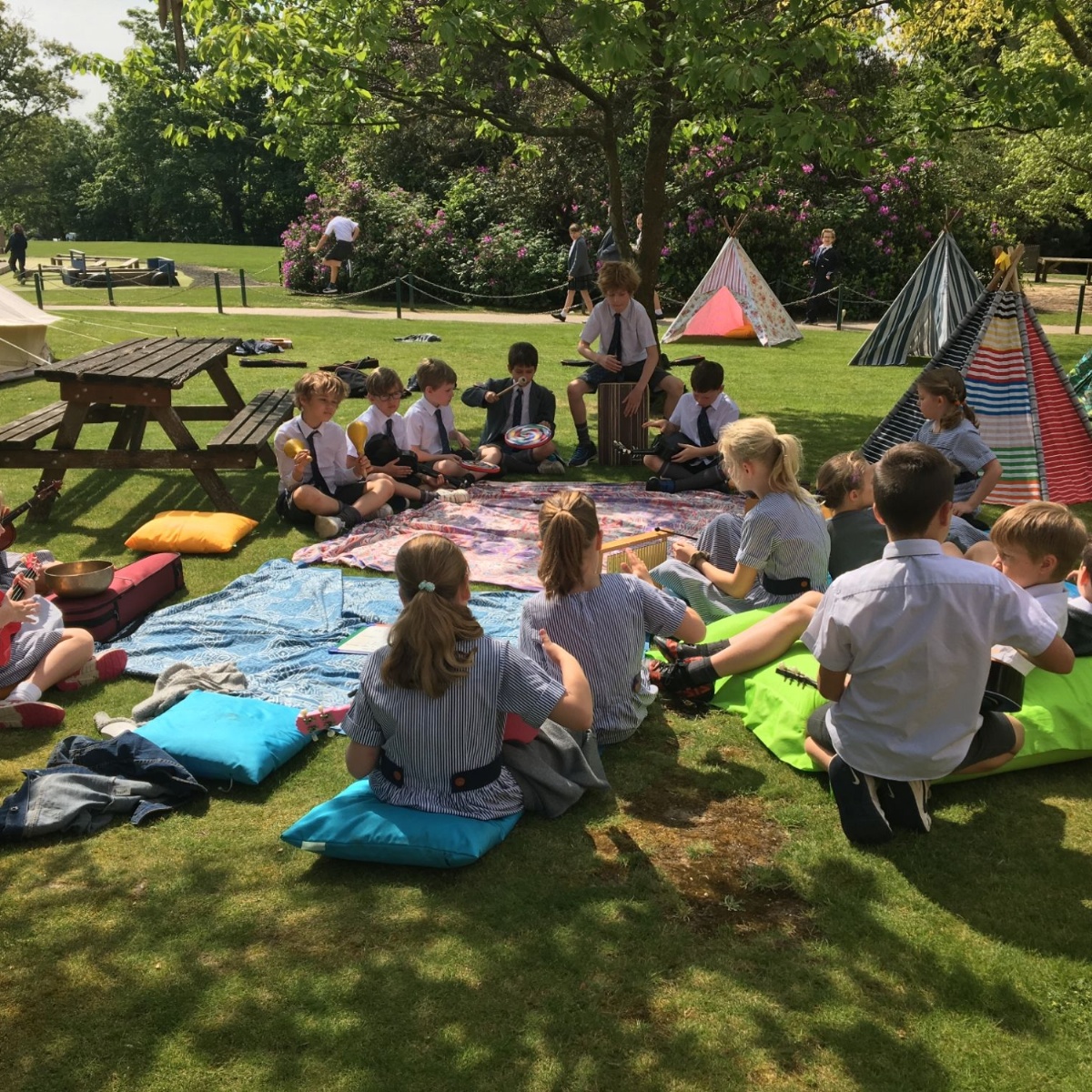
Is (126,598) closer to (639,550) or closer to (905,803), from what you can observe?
(639,550)

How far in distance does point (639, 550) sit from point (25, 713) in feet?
11.5

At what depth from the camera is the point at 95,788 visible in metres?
4.37

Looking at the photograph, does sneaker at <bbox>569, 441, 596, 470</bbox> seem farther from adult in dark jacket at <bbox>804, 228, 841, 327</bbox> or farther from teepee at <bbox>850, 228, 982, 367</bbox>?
adult in dark jacket at <bbox>804, 228, 841, 327</bbox>

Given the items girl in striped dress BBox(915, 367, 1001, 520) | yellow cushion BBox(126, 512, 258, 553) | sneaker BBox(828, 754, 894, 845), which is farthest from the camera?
yellow cushion BBox(126, 512, 258, 553)

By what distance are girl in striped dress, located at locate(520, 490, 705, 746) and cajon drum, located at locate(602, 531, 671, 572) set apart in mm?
1617

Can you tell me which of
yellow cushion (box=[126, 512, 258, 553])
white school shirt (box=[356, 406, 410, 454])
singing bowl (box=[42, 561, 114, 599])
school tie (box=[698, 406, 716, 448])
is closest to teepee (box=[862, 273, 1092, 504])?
school tie (box=[698, 406, 716, 448])

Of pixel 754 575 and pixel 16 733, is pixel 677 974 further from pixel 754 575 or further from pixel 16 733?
pixel 16 733

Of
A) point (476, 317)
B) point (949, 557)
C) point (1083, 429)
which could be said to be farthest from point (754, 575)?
point (476, 317)

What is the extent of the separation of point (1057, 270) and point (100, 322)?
28.7 m

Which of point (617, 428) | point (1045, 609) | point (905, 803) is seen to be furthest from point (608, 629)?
point (617, 428)

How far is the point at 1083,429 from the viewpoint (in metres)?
8.77

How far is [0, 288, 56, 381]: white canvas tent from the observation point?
46.4 ft

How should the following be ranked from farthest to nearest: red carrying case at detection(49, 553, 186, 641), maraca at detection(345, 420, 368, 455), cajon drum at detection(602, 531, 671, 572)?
maraca at detection(345, 420, 368, 455), cajon drum at detection(602, 531, 671, 572), red carrying case at detection(49, 553, 186, 641)

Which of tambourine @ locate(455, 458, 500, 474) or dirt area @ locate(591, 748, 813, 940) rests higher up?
tambourine @ locate(455, 458, 500, 474)
